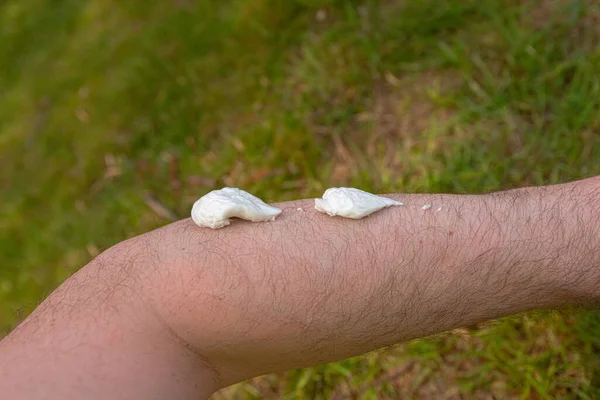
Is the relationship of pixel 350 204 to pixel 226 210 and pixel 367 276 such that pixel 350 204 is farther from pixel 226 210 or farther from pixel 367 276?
pixel 226 210

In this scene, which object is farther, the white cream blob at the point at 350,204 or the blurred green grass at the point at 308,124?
the blurred green grass at the point at 308,124

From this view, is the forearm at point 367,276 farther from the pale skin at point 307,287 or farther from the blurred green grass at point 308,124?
the blurred green grass at point 308,124

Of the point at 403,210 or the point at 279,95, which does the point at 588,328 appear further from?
the point at 279,95

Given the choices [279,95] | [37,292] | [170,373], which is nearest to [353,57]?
[279,95]

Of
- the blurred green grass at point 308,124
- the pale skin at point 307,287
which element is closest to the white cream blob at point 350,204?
the pale skin at point 307,287

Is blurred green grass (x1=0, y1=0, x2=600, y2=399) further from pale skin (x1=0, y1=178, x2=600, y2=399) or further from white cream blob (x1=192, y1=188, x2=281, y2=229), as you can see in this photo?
white cream blob (x1=192, y1=188, x2=281, y2=229)

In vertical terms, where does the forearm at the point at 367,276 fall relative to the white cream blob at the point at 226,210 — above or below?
below
